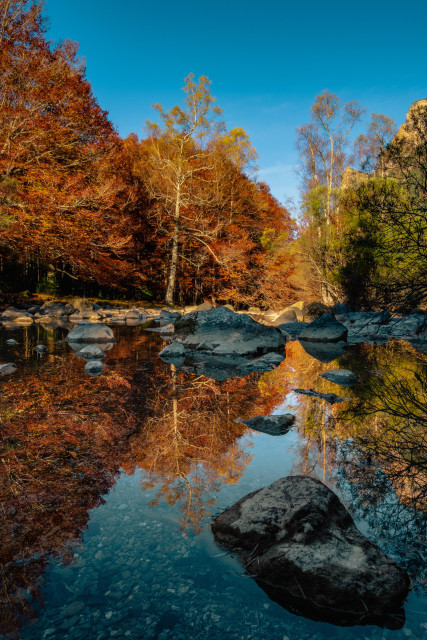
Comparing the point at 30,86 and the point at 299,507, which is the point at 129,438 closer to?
the point at 299,507

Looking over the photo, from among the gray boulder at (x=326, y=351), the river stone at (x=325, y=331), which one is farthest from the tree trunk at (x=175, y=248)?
the gray boulder at (x=326, y=351)

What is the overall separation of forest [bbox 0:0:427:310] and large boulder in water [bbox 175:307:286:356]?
3.12 m

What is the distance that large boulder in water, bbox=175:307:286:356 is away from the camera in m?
7.85

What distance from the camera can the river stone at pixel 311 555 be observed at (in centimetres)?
136

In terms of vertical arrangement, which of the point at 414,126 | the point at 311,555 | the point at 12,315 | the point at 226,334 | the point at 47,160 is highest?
the point at 47,160

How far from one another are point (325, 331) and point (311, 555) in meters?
9.36

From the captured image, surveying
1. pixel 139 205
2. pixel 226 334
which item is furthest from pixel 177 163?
pixel 226 334

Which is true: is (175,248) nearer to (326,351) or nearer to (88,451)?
(326,351)

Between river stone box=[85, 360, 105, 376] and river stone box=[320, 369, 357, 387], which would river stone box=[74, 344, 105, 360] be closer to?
river stone box=[85, 360, 105, 376]

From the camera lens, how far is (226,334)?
8062 mm

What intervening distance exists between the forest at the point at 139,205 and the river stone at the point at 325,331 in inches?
68.1

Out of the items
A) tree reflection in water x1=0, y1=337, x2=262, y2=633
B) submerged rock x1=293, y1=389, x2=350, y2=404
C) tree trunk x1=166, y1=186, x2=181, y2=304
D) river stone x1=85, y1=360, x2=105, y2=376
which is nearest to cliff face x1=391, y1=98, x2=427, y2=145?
submerged rock x1=293, y1=389, x2=350, y2=404

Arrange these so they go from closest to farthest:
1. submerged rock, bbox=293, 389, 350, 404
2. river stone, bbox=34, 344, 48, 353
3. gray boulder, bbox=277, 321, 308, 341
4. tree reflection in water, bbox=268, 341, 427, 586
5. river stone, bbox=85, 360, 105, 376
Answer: tree reflection in water, bbox=268, 341, 427, 586 → submerged rock, bbox=293, 389, 350, 404 → river stone, bbox=85, 360, 105, 376 → river stone, bbox=34, 344, 48, 353 → gray boulder, bbox=277, 321, 308, 341

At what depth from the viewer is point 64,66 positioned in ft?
58.7
